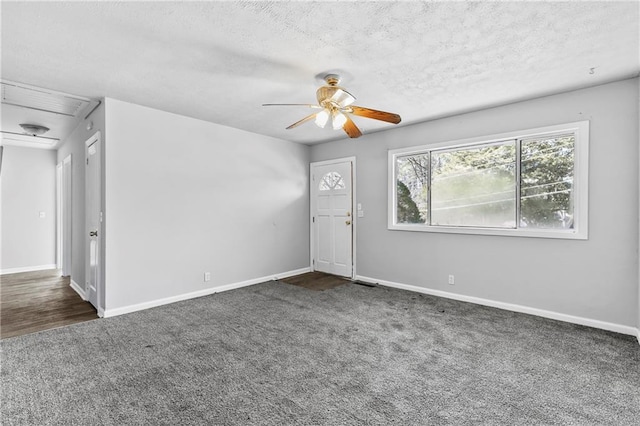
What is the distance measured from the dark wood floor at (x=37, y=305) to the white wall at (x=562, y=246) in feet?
13.8

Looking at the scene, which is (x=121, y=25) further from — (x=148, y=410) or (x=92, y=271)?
(x=92, y=271)

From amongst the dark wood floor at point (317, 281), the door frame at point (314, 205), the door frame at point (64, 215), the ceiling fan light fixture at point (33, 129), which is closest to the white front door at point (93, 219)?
the ceiling fan light fixture at point (33, 129)

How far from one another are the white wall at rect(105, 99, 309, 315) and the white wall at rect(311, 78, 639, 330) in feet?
6.54

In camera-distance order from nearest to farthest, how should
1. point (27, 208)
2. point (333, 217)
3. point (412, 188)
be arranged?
point (412, 188) → point (333, 217) → point (27, 208)

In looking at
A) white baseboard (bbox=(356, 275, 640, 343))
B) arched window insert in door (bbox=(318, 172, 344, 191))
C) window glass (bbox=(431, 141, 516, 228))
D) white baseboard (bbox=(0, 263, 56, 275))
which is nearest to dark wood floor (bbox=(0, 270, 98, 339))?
white baseboard (bbox=(0, 263, 56, 275))

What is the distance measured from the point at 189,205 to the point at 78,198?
1.83 meters

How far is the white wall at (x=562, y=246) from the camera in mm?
2961

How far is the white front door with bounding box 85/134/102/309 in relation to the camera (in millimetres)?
3642

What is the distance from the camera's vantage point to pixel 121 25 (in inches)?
81.5

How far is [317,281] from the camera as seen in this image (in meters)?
5.13

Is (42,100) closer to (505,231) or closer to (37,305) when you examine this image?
(37,305)

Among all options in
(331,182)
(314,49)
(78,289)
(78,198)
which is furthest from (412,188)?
(78,289)

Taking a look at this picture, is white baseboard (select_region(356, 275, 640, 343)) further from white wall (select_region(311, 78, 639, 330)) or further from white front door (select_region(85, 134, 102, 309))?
white front door (select_region(85, 134, 102, 309))

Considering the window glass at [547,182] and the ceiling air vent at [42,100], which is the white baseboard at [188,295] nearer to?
the ceiling air vent at [42,100]
